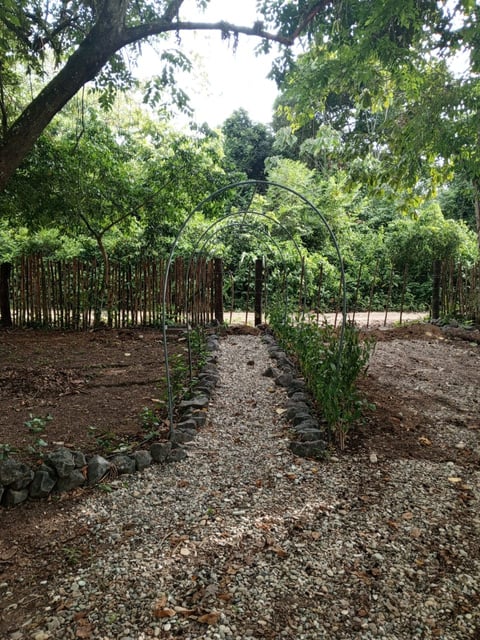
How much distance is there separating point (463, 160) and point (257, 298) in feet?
15.9

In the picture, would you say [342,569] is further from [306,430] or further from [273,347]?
[273,347]

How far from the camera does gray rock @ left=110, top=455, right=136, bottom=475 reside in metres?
2.69

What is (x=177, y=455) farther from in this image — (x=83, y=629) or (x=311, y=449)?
(x=83, y=629)

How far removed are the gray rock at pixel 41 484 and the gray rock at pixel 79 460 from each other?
0.53ft

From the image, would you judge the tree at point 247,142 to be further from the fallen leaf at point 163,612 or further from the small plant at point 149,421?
the fallen leaf at point 163,612

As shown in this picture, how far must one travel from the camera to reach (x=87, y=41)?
357 centimetres

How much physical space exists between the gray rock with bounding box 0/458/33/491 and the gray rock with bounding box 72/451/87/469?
0.25 m

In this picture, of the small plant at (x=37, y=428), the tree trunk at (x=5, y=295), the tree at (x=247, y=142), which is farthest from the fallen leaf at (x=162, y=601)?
the tree at (x=247, y=142)

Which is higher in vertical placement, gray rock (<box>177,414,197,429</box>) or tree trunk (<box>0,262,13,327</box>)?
tree trunk (<box>0,262,13,327</box>)

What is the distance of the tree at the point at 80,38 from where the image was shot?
3.44m

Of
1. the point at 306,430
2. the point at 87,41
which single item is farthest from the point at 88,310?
the point at 306,430

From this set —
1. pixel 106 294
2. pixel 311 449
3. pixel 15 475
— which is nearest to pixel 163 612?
pixel 15 475

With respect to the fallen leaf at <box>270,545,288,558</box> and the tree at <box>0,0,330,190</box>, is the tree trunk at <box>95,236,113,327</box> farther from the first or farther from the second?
the fallen leaf at <box>270,545,288,558</box>

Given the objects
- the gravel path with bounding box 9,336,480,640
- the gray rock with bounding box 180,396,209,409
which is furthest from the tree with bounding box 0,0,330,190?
the gravel path with bounding box 9,336,480,640
